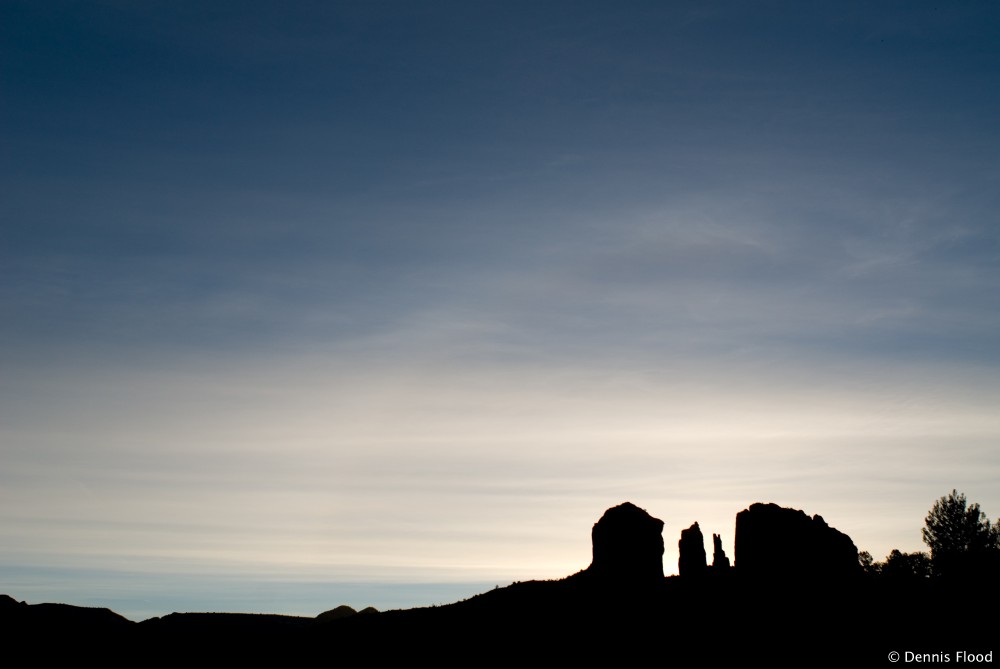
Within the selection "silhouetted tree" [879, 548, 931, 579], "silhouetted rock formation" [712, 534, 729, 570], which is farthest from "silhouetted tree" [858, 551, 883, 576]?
"silhouetted rock formation" [712, 534, 729, 570]

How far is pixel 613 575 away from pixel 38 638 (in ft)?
252

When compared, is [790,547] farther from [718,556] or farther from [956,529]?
[956,529]

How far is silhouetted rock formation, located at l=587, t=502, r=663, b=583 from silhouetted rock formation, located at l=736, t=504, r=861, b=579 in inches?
332

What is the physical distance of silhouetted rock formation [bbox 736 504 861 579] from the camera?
77.7 metres

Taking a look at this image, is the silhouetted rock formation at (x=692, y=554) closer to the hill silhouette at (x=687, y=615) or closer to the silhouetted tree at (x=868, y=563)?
the hill silhouette at (x=687, y=615)

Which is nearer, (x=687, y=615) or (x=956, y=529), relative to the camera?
(x=687, y=615)

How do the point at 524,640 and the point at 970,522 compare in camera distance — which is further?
the point at 970,522

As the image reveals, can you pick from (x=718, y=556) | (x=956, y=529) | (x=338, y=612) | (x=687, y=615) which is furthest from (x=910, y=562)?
(x=338, y=612)

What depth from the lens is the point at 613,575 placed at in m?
83.2

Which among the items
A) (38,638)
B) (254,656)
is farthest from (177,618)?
(254,656)

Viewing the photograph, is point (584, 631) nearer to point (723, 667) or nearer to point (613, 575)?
point (613, 575)

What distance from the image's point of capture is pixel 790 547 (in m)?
78.8

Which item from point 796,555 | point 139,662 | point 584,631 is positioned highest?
point 796,555

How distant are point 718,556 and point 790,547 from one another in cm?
1174
